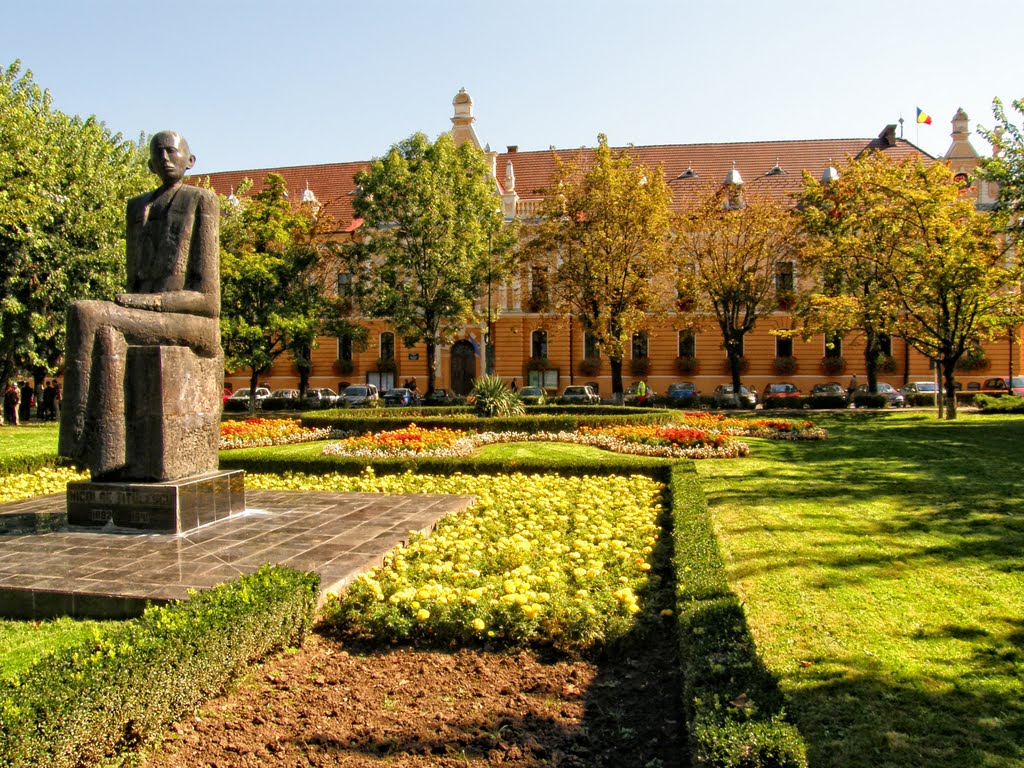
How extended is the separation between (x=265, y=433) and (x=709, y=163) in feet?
113

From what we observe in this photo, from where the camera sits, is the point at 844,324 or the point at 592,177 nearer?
the point at 844,324

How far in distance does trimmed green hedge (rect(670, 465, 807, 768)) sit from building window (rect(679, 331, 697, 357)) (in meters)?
35.2

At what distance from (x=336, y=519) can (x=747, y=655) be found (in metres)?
4.88

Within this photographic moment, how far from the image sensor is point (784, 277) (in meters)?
38.6

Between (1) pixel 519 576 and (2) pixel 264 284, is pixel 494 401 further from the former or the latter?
(1) pixel 519 576

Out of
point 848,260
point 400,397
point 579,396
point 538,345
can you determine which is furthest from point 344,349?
point 848,260

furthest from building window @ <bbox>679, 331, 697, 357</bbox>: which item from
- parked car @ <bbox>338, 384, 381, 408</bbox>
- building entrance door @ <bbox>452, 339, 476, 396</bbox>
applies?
parked car @ <bbox>338, 384, 381, 408</bbox>

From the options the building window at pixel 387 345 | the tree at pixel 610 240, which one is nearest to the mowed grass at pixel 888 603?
the tree at pixel 610 240

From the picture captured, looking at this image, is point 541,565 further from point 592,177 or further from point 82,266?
point 592,177

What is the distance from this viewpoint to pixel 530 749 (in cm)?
348

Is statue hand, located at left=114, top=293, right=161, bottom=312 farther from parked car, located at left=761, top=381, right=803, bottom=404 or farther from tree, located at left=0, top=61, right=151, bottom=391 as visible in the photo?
parked car, located at left=761, top=381, right=803, bottom=404

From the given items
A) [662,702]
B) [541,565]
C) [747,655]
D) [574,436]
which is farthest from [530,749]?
[574,436]

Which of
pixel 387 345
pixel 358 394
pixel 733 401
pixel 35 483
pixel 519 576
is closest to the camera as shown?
pixel 519 576

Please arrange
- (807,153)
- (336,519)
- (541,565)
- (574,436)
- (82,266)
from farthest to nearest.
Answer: (807,153)
(82,266)
(574,436)
(336,519)
(541,565)
